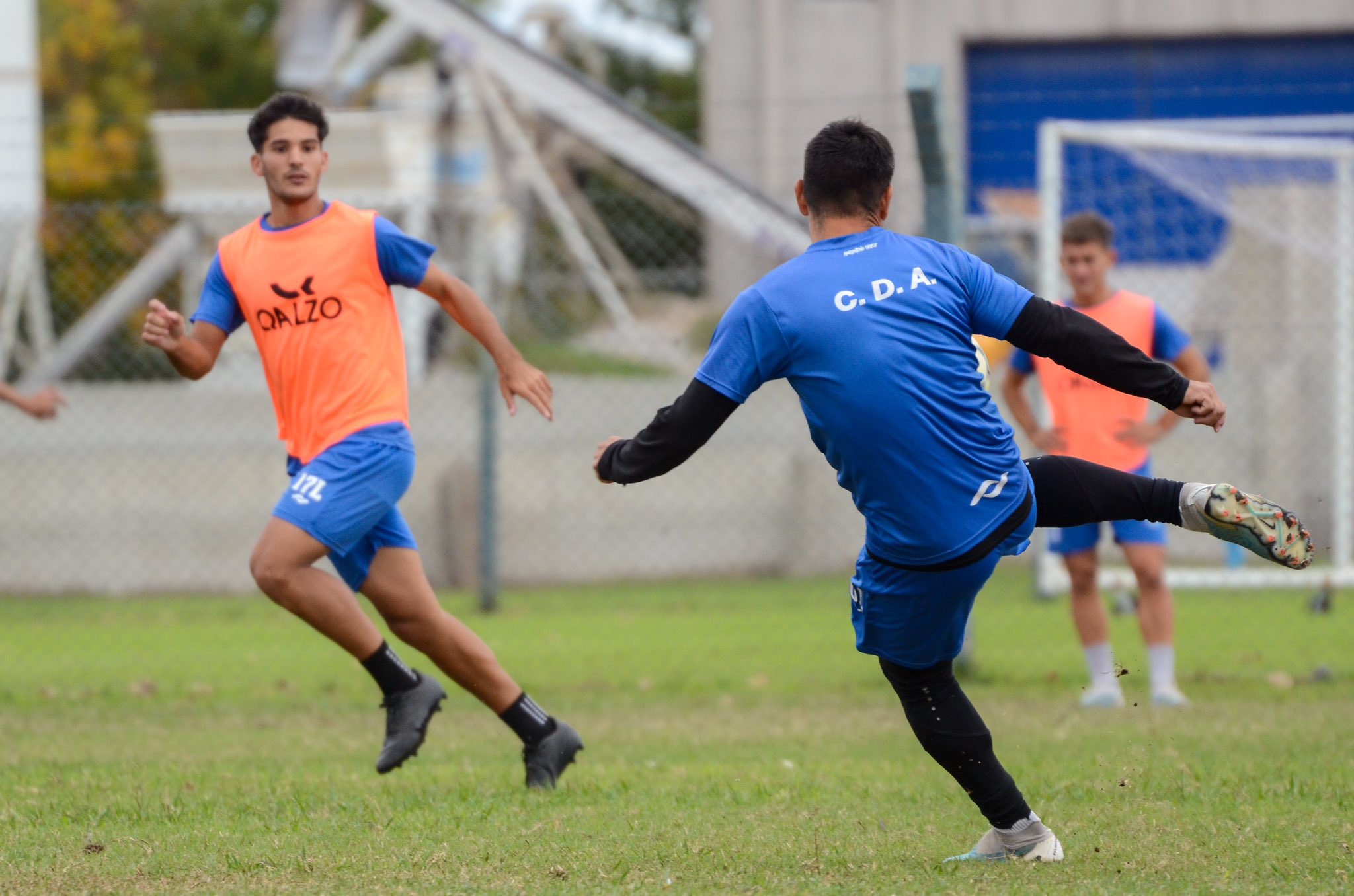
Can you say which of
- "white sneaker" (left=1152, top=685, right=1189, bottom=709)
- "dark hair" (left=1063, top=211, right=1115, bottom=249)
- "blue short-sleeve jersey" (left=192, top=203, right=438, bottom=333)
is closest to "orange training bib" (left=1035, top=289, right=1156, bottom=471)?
"dark hair" (left=1063, top=211, right=1115, bottom=249)

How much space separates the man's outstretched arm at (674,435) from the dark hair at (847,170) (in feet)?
1.86

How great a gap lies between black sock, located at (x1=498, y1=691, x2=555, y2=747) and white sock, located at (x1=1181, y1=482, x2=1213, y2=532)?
229 centimetres

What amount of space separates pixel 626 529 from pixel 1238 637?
496 cm

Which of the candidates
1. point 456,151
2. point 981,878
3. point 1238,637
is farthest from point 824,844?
point 456,151

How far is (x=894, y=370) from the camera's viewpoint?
3.90 metres

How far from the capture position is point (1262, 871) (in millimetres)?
3957

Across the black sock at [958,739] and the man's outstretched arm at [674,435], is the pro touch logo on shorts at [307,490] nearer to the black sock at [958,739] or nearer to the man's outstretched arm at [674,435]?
the man's outstretched arm at [674,435]

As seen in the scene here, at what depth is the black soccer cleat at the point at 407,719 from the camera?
534cm

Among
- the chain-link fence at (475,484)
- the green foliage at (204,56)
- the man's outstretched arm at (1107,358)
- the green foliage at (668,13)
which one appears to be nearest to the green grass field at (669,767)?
the man's outstretched arm at (1107,358)

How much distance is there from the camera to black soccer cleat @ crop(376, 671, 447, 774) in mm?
5336

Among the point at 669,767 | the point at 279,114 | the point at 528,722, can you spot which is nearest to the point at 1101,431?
the point at 669,767

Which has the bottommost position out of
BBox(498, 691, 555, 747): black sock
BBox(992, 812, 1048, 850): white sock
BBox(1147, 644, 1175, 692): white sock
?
BBox(1147, 644, 1175, 692): white sock

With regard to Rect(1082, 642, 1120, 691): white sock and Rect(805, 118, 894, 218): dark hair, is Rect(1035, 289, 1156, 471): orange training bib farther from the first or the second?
Rect(805, 118, 894, 218): dark hair

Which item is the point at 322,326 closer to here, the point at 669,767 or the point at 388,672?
the point at 388,672
